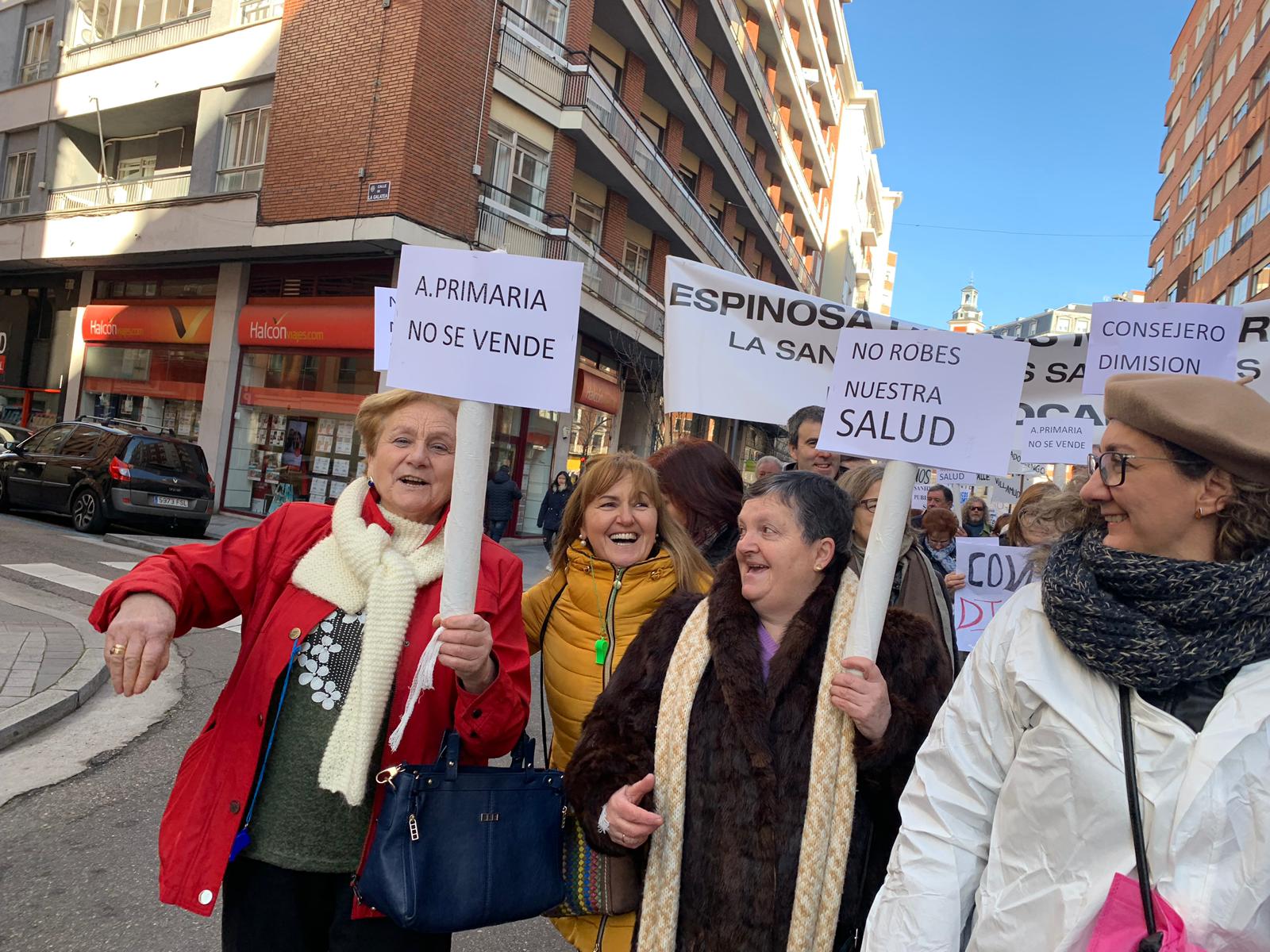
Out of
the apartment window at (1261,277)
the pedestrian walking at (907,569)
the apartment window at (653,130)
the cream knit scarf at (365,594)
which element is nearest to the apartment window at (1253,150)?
the apartment window at (1261,277)

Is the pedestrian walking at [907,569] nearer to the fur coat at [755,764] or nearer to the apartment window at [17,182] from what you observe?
the fur coat at [755,764]

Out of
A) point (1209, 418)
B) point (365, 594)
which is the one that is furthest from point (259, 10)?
point (1209, 418)

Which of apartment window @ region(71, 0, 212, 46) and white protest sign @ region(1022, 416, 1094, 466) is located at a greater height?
apartment window @ region(71, 0, 212, 46)

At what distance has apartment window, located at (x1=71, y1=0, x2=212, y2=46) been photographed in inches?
730

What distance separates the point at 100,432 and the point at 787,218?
28.5 m

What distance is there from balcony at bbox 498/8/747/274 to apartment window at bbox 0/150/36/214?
1323 cm

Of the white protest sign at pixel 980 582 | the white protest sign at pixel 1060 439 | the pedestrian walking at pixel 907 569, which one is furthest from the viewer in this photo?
the white protest sign at pixel 1060 439

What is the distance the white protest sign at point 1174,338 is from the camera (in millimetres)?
4008

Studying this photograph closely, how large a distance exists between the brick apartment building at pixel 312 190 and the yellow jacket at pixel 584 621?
12.9 meters

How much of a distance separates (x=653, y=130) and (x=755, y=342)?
19.9 m

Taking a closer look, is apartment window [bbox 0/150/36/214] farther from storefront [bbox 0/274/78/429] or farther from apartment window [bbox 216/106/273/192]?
apartment window [bbox 216/106/273/192]

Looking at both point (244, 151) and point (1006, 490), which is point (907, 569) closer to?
point (1006, 490)

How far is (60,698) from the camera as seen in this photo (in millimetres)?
5297

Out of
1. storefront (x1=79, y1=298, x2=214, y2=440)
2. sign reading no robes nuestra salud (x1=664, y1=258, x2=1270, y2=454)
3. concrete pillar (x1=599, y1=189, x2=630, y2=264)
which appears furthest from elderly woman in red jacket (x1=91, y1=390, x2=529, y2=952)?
concrete pillar (x1=599, y1=189, x2=630, y2=264)
